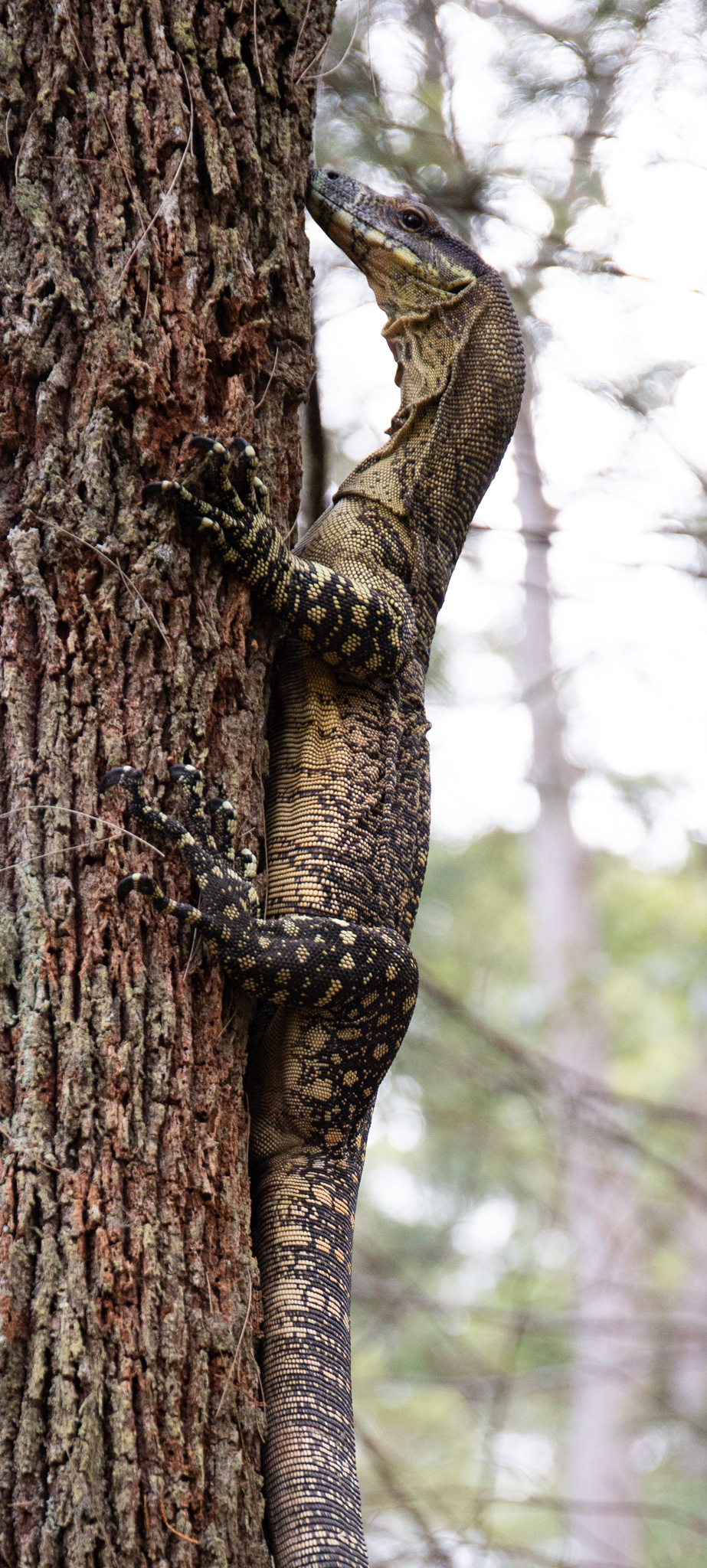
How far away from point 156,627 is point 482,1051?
689 cm

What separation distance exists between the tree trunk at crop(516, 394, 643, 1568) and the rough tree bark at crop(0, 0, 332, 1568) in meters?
8.97

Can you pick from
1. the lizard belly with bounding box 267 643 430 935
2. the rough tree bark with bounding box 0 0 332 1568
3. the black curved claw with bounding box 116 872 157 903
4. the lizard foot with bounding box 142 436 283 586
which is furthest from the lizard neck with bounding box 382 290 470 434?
the black curved claw with bounding box 116 872 157 903

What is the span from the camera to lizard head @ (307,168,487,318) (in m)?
4.91

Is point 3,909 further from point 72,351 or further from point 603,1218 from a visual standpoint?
point 603,1218

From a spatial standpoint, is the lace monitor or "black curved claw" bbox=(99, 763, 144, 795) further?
the lace monitor

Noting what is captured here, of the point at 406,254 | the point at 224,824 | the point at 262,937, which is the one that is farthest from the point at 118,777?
the point at 406,254

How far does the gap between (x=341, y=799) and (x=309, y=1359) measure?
1682 millimetres

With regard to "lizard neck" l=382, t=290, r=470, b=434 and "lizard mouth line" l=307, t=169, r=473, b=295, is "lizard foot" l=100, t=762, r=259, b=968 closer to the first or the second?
"lizard neck" l=382, t=290, r=470, b=434

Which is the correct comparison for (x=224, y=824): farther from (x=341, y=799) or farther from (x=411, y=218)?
(x=411, y=218)

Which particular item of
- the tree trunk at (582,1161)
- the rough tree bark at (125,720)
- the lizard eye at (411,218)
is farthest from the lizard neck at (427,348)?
the tree trunk at (582,1161)

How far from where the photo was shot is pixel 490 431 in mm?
4973

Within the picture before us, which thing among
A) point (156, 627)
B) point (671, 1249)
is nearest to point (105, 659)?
point (156, 627)

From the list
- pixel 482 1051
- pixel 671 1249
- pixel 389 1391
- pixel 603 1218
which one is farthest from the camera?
pixel 671 1249

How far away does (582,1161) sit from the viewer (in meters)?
14.4
